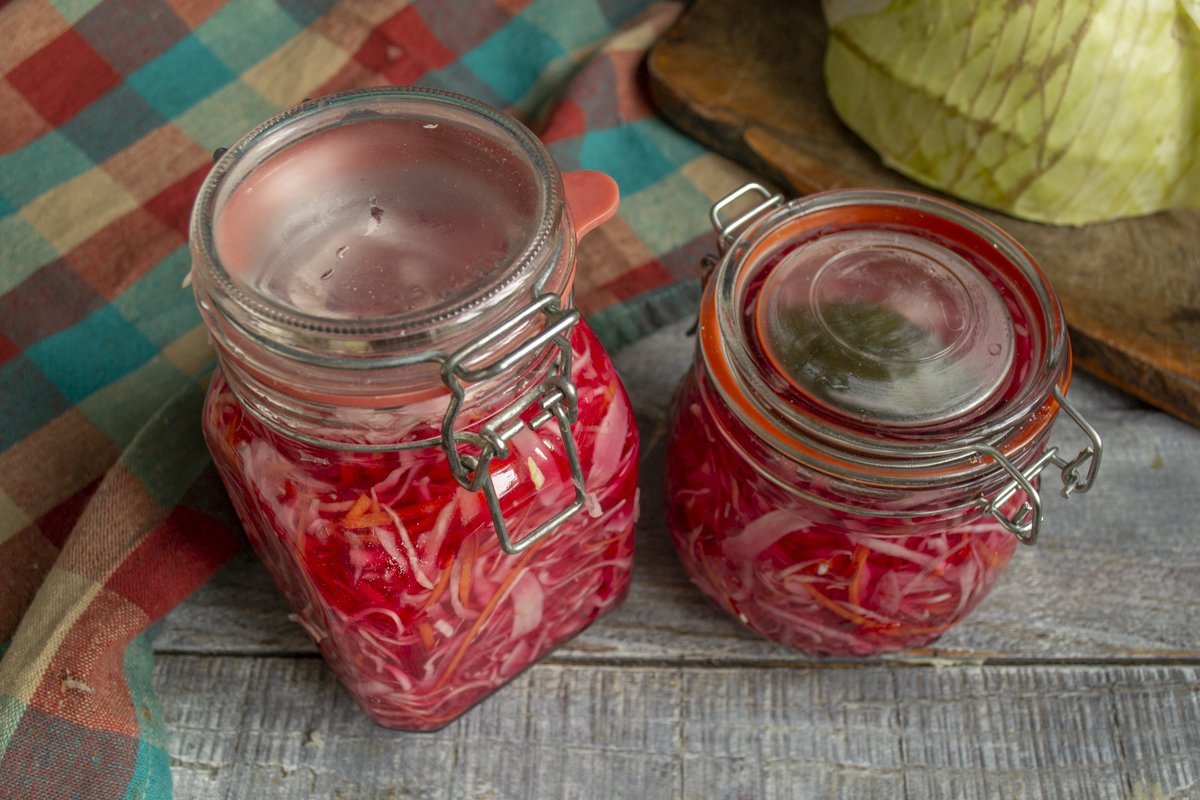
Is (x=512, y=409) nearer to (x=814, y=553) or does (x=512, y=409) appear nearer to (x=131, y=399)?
(x=814, y=553)

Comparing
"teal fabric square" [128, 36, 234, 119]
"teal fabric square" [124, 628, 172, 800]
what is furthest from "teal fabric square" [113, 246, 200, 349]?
"teal fabric square" [124, 628, 172, 800]

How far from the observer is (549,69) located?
4.80 feet

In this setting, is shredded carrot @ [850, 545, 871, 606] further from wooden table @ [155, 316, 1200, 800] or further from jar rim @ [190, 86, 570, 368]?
jar rim @ [190, 86, 570, 368]

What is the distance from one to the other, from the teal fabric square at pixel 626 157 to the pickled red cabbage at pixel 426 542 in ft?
1.72

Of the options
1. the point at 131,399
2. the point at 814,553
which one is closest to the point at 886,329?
the point at 814,553

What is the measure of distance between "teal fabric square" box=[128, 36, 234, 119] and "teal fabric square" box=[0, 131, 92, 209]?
114mm

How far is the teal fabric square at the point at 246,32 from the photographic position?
142cm

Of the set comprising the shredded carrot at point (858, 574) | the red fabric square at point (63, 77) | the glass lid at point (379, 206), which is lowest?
the shredded carrot at point (858, 574)

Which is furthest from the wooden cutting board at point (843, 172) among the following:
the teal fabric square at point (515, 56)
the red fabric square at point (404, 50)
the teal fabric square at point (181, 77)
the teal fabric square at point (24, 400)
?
the teal fabric square at point (24, 400)

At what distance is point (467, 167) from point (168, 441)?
1.42 feet

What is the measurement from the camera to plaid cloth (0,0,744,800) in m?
0.95

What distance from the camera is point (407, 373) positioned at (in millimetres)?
697

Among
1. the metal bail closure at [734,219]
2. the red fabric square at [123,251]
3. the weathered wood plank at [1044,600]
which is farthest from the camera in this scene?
the red fabric square at [123,251]

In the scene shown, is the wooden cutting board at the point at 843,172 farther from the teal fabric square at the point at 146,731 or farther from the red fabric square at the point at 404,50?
the teal fabric square at the point at 146,731
